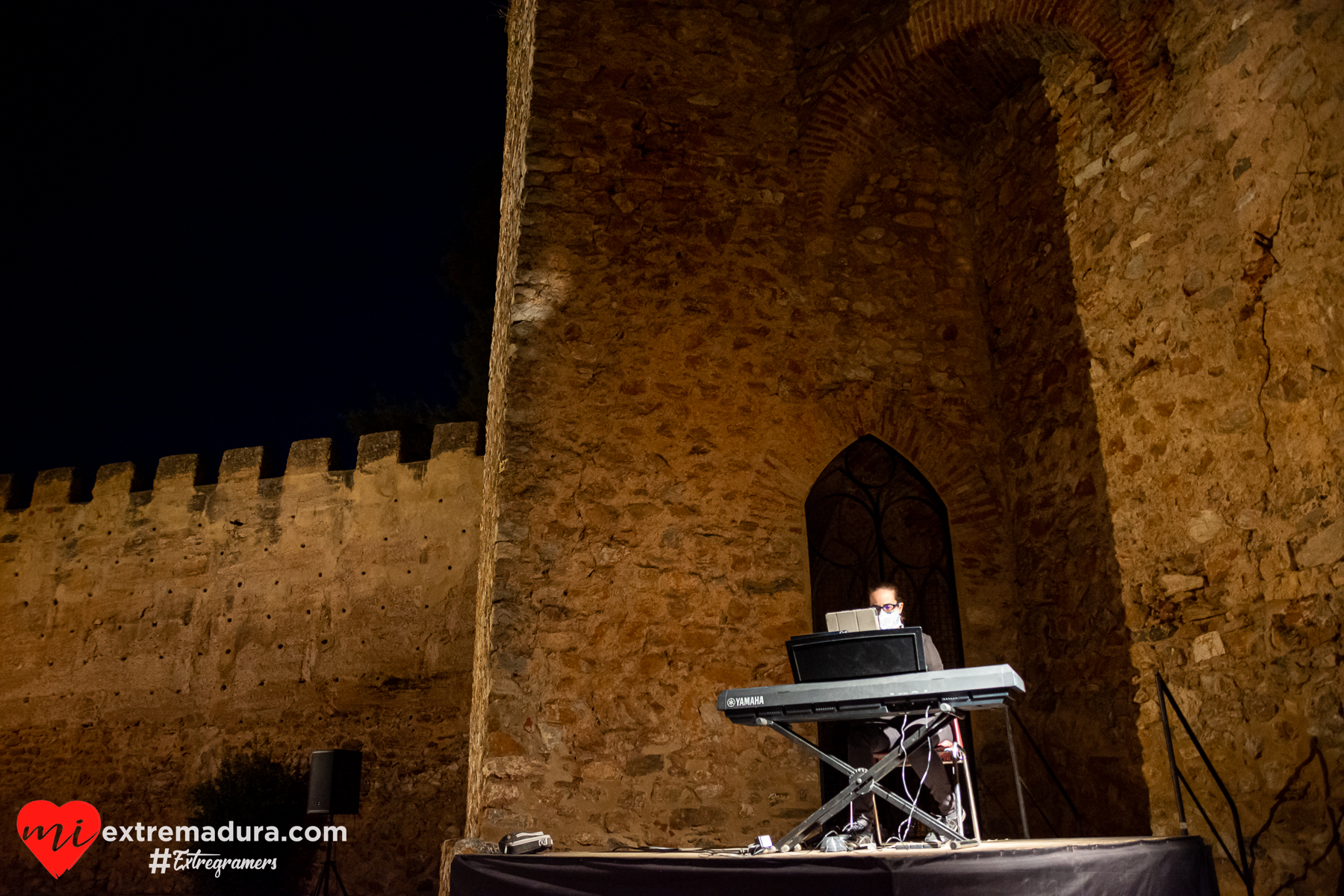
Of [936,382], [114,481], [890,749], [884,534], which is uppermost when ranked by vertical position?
[114,481]

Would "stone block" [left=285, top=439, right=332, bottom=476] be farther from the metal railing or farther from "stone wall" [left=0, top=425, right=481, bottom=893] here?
the metal railing

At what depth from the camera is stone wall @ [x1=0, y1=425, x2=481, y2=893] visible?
29.5ft

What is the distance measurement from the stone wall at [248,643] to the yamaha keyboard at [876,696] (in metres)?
6.29

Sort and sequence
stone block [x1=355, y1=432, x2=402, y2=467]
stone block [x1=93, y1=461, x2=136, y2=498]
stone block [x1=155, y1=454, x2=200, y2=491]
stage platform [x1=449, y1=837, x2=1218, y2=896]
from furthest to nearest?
stone block [x1=93, y1=461, x2=136, y2=498] → stone block [x1=155, y1=454, x2=200, y2=491] → stone block [x1=355, y1=432, x2=402, y2=467] → stage platform [x1=449, y1=837, x2=1218, y2=896]

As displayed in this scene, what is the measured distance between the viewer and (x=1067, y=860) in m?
2.79

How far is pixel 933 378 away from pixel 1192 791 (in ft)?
10.0

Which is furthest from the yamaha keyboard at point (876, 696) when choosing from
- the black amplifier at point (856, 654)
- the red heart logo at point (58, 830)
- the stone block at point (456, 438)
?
the red heart logo at point (58, 830)

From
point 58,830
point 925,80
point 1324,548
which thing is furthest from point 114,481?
point 1324,548

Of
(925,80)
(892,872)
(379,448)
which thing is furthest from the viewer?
(379,448)

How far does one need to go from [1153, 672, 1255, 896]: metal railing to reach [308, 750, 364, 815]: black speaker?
663 centimetres

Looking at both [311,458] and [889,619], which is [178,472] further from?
[889,619]

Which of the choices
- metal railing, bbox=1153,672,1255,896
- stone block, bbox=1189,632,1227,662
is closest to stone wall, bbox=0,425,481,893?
metal railing, bbox=1153,672,1255,896

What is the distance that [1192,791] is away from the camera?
3.27 meters

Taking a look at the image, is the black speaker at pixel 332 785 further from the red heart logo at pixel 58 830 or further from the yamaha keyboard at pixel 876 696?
the yamaha keyboard at pixel 876 696
